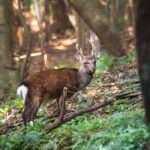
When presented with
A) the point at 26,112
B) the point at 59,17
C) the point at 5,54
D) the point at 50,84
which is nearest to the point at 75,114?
the point at 26,112

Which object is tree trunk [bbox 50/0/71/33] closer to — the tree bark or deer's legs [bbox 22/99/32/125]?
the tree bark

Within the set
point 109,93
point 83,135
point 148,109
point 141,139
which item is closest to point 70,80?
point 109,93

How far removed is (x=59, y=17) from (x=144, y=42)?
3028 cm

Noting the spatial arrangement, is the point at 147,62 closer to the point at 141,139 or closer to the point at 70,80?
the point at 141,139

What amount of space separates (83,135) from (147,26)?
2652mm

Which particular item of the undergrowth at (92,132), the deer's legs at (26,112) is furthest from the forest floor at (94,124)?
the deer's legs at (26,112)

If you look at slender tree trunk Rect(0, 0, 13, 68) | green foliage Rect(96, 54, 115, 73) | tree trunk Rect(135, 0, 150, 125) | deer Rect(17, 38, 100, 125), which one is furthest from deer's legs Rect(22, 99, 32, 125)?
tree trunk Rect(135, 0, 150, 125)

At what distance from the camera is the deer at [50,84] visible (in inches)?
345

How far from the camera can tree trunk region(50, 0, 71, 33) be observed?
33.8 m

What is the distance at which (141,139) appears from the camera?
5.82 metres

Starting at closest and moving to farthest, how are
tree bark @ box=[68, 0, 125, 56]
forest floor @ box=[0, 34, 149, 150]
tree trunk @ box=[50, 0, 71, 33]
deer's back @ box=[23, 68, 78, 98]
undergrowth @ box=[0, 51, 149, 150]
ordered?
undergrowth @ box=[0, 51, 149, 150]
forest floor @ box=[0, 34, 149, 150]
deer's back @ box=[23, 68, 78, 98]
tree bark @ box=[68, 0, 125, 56]
tree trunk @ box=[50, 0, 71, 33]

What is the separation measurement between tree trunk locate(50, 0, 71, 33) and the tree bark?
17.9 m

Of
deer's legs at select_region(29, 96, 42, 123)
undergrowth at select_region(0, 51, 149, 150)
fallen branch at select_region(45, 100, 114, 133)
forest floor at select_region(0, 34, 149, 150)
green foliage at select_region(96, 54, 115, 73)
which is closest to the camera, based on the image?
undergrowth at select_region(0, 51, 149, 150)

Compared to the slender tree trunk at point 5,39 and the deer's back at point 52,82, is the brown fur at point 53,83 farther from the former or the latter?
the slender tree trunk at point 5,39
